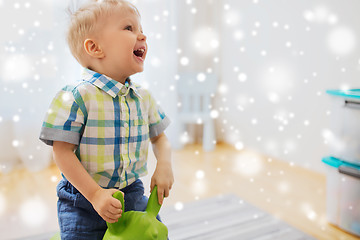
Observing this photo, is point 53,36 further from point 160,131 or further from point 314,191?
point 314,191

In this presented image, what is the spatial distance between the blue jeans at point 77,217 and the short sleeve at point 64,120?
0.48 feet

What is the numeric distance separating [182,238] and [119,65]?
752mm

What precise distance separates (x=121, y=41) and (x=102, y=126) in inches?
7.6

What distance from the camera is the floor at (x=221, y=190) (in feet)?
4.65

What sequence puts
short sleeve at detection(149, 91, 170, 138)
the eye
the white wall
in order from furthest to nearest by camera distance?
the white wall → short sleeve at detection(149, 91, 170, 138) → the eye

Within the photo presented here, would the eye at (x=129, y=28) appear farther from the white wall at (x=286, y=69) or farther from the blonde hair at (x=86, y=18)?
the white wall at (x=286, y=69)

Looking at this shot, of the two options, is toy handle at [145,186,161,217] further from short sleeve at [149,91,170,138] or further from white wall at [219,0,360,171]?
white wall at [219,0,360,171]

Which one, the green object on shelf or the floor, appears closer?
the green object on shelf

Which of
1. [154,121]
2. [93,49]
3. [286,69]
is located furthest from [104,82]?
[286,69]

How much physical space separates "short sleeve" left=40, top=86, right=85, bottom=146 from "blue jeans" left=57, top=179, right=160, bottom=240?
0.48 feet

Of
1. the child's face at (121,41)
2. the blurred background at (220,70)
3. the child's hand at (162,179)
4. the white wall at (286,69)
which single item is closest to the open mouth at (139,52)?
the child's face at (121,41)

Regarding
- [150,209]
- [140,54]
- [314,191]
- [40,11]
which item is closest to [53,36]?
[40,11]

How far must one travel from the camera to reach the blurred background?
6.10ft

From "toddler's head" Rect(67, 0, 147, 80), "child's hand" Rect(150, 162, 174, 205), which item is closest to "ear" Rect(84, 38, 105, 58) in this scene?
"toddler's head" Rect(67, 0, 147, 80)
